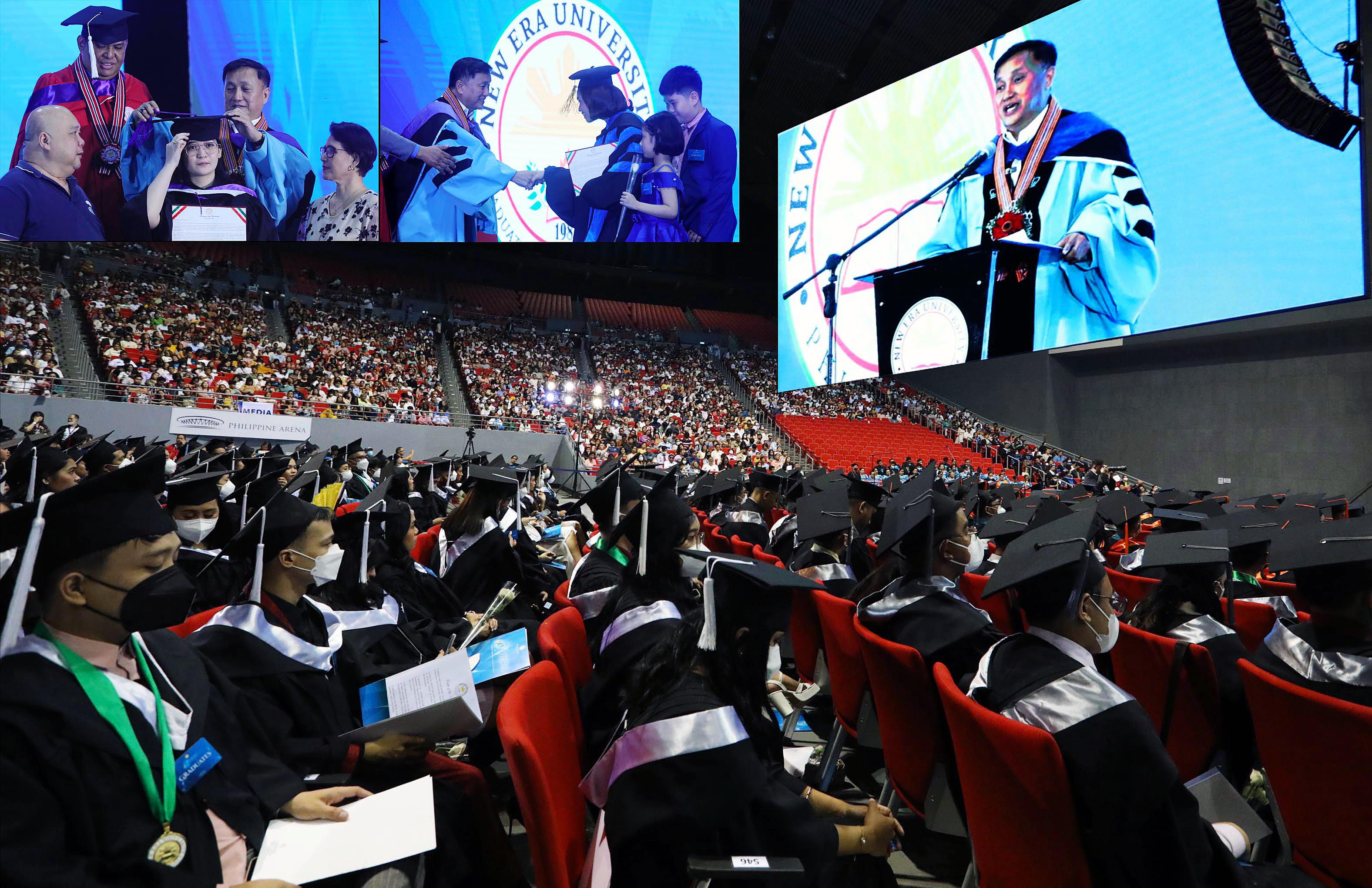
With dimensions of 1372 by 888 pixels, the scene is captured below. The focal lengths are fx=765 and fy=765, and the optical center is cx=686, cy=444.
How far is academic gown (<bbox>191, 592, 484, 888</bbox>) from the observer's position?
7.37 ft

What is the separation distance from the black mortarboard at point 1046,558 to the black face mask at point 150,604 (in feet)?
6.05

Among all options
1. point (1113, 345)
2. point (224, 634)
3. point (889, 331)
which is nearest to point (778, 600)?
point (224, 634)

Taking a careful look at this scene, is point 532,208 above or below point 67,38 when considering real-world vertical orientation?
below

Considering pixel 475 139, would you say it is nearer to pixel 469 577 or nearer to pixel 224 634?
pixel 469 577

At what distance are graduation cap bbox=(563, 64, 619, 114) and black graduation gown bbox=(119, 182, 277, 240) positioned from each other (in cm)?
880

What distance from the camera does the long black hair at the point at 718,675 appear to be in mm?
1784

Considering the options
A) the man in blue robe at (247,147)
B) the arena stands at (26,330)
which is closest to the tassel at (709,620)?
the arena stands at (26,330)

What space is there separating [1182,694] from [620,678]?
1915 millimetres

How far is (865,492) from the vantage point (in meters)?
5.93

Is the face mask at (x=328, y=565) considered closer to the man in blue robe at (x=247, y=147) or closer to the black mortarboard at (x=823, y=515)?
the black mortarboard at (x=823, y=515)

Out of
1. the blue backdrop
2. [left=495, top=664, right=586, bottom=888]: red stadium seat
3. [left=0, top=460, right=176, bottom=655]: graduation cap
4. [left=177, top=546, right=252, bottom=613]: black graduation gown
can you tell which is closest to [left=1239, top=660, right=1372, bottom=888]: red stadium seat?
[left=495, top=664, right=586, bottom=888]: red stadium seat

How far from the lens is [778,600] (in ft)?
6.01

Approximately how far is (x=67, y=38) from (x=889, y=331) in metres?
22.3

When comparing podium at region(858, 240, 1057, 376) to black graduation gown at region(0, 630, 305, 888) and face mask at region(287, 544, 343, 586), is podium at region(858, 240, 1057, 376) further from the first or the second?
black graduation gown at region(0, 630, 305, 888)
